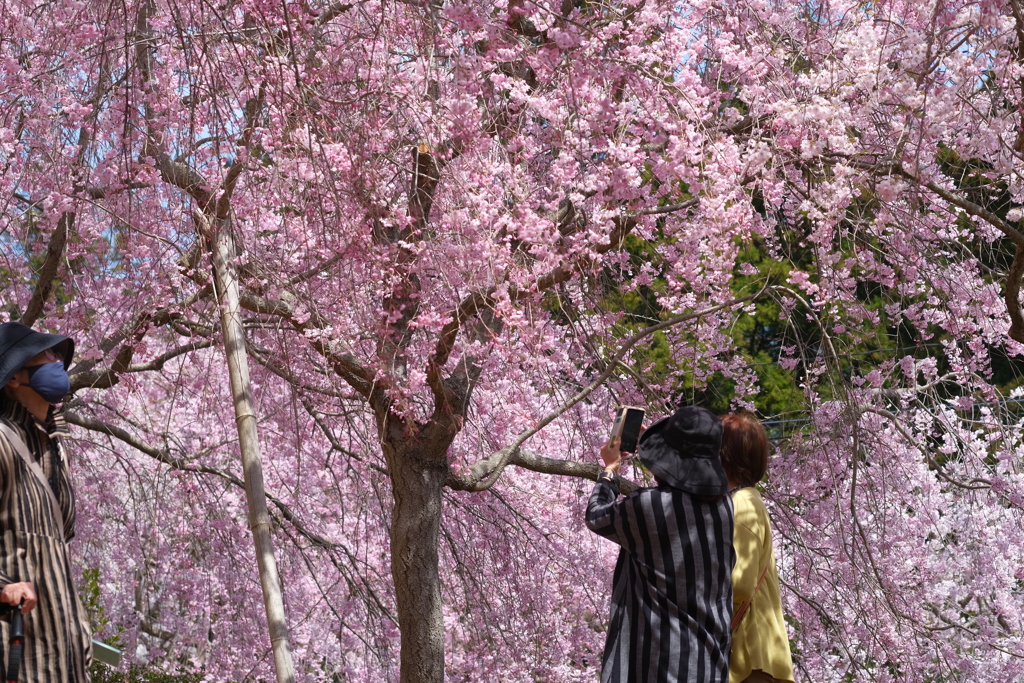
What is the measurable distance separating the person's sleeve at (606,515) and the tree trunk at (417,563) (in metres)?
2.57

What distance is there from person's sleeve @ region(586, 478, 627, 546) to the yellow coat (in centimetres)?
29

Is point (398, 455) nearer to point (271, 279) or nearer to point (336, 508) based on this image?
point (271, 279)

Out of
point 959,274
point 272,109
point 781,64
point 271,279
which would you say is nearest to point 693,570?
point 272,109

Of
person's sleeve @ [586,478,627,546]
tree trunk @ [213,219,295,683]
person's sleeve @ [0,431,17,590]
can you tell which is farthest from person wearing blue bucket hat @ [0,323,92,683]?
person's sleeve @ [586,478,627,546]

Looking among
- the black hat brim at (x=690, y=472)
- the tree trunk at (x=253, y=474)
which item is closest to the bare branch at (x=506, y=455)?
the tree trunk at (x=253, y=474)

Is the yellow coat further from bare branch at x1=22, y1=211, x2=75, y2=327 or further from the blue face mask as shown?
bare branch at x1=22, y1=211, x2=75, y2=327

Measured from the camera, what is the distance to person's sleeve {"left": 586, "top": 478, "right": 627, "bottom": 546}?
7.79 feet

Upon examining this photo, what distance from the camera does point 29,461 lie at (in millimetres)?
2312

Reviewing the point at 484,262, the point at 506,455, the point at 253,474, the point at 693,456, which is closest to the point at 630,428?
the point at 693,456

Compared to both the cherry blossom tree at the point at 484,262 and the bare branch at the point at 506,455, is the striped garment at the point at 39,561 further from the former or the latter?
the bare branch at the point at 506,455

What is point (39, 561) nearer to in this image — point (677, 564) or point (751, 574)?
point (677, 564)

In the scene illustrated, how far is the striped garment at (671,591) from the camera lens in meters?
2.29

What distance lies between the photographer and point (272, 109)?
3.51 m

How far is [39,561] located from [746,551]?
158 cm
